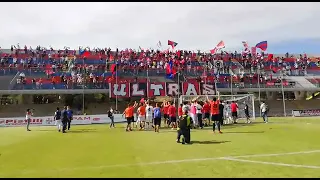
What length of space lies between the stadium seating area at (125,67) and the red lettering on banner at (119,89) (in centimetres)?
116

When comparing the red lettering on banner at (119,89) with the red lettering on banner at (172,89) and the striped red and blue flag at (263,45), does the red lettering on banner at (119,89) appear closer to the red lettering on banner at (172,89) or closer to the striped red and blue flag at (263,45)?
the red lettering on banner at (172,89)

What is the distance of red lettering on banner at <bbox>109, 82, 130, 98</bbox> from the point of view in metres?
44.0

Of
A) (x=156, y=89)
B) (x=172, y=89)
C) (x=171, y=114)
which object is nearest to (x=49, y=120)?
(x=156, y=89)

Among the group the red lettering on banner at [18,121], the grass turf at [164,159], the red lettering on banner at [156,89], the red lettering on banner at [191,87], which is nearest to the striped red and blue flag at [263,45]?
the red lettering on banner at [191,87]

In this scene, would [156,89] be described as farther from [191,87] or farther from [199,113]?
[199,113]

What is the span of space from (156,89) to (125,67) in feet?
20.5

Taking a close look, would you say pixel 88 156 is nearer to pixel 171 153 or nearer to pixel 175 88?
pixel 171 153

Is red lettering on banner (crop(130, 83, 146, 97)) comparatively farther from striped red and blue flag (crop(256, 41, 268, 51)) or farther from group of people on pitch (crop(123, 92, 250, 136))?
group of people on pitch (crop(123, 92, 250, 136))

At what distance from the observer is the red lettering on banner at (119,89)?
44031 mm

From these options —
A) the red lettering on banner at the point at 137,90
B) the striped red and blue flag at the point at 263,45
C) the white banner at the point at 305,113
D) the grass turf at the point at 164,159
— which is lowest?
the grass turf at the point at 164,159

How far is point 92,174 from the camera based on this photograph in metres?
10.0

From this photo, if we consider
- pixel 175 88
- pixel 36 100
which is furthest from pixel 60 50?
pixel 175 88

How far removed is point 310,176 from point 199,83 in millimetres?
36835

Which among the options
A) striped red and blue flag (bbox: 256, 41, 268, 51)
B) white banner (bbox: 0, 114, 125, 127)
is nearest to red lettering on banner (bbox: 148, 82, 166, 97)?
white banner (bbox: 0, 114, 125, 127)
